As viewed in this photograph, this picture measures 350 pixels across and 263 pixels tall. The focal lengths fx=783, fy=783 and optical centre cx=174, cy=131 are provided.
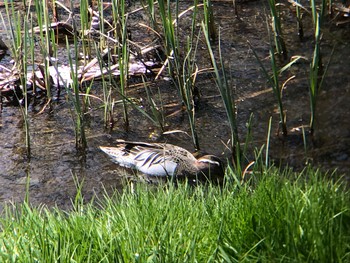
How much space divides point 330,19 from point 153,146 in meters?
2.75

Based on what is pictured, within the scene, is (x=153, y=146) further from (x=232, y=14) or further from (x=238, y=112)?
(x=232, y=14)

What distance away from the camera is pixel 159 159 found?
5367 millimetres

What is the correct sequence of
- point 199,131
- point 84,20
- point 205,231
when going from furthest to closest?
point 84,20 < point 199,131 < point 205,231

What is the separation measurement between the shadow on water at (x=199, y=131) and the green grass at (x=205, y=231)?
1301 mm

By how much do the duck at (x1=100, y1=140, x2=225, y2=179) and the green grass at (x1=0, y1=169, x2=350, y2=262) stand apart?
1508 millimetres

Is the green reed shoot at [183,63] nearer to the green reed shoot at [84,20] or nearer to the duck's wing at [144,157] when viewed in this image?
the duck's wing at [144,157]

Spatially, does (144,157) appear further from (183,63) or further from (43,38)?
(43,38)

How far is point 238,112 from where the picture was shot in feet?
19.6

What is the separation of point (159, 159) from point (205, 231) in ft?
6.70

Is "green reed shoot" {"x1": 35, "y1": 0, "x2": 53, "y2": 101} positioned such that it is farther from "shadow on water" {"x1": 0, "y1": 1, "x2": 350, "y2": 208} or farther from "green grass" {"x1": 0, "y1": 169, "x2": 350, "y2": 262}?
"green grass" {"x1": 0, "y1": 169, "x2": 350, "y2": 262}

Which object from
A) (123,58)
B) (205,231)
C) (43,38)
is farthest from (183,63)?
(205,231)

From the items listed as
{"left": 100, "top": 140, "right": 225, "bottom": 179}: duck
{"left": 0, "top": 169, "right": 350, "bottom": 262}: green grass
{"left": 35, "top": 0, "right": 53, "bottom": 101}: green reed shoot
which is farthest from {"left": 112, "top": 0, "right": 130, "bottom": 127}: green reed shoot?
{"left": 0, "top": 169, "right": 350, "bottom": 262}: green grass

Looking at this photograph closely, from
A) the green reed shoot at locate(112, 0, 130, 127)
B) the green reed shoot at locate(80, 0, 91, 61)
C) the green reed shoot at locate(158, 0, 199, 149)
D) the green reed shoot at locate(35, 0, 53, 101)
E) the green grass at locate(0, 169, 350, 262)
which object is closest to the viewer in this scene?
the green grass at locate(0, 169, 350, 262)

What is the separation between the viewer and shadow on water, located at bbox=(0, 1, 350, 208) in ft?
17.2
